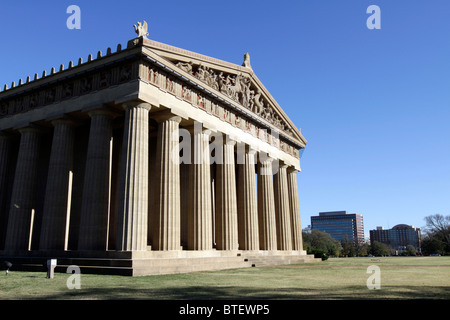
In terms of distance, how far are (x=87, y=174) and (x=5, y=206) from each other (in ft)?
48.0

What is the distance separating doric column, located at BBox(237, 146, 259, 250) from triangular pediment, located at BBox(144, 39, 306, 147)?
4.92 metres

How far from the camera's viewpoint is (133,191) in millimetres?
22953

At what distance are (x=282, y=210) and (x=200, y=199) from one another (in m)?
17.0

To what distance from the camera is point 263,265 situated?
30.8m

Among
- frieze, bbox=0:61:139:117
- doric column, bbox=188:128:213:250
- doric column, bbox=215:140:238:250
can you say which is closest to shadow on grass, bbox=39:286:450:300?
doric column, bbox=188:128:213:250

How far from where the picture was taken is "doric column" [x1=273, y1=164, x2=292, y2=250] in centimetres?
4266

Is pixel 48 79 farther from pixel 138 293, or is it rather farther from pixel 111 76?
pixel 138 293

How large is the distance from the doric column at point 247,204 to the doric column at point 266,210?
334 cm

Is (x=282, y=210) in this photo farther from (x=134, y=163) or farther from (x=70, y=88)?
(x=70, y=88)

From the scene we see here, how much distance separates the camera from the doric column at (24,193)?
94.9 ft

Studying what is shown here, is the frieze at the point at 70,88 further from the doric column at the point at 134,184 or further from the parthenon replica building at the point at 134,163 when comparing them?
the doric column at the point at 134,184

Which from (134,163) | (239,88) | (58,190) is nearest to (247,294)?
(134,163)

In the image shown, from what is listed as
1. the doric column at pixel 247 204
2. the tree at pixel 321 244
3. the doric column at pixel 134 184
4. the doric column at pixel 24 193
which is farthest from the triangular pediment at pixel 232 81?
the tree at pixel 321 244
